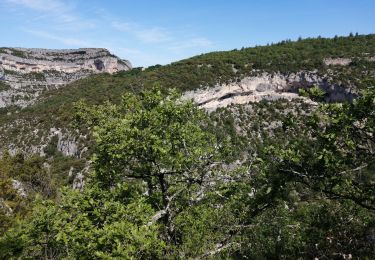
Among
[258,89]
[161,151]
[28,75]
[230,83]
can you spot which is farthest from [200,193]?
[28,75]

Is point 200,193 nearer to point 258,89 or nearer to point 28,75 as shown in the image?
point 258,89

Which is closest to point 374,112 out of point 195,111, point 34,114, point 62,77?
point 195,111

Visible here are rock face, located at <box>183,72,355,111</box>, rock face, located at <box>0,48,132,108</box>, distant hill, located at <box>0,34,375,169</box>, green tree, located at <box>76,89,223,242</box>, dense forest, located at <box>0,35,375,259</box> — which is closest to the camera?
dense forest, located at <box>0,35,375,259</box>

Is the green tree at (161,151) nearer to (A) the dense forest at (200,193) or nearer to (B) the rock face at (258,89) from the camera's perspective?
(A) the dense forest at (200,193)

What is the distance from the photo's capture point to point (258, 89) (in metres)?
72.3

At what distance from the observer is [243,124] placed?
56781 mm

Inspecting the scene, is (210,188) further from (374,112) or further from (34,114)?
(34,114)

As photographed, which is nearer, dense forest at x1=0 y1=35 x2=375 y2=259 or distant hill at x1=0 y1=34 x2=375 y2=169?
dense forest at x1=0 y1=35 x2=375 y2=259

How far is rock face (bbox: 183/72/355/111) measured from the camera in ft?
227

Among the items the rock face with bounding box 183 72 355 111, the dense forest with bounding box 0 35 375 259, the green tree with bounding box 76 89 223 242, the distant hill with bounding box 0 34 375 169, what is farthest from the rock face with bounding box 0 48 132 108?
the dense forest with bounding box 0 35 375 259

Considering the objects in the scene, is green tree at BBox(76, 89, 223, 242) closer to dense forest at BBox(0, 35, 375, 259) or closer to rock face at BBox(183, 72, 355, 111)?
dense forest at BBox(0, 35, 375, 259)

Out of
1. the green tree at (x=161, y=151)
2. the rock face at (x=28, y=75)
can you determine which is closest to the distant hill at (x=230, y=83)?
the green tree at (x=161, y=151)

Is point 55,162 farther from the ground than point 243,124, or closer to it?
closer to it

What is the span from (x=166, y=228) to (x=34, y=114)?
265 feet
